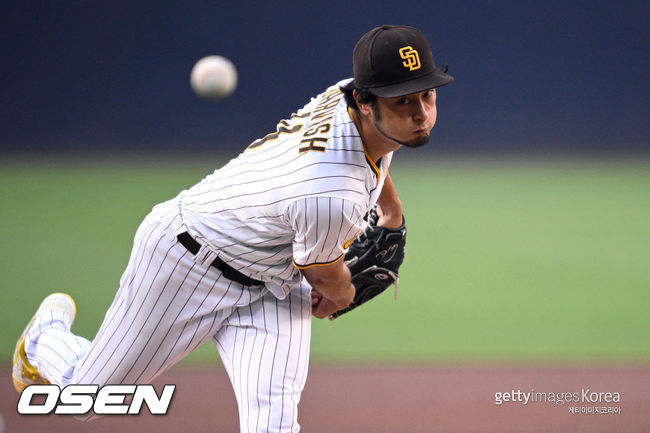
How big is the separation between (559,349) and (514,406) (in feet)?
2.77

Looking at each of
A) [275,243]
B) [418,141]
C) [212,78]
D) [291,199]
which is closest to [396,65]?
[418,141]

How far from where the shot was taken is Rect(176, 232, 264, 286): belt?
243cm

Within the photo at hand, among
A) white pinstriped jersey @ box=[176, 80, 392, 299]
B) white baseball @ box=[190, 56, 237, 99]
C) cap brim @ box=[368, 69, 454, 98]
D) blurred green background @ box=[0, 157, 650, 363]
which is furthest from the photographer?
white baseball @ box=[190, 56, 237, 99]

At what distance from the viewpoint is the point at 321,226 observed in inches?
82.3

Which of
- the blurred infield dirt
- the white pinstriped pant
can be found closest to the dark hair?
the white pinstriped pant

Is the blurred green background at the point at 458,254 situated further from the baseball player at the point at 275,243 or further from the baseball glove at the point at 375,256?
the baseball player at the point at 275,243

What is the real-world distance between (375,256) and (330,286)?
436mm

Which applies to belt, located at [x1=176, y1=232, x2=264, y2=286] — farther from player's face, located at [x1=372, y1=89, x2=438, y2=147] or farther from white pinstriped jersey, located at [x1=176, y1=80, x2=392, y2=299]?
player's face, located at [x1=372, y1=89, x2=438, y2=147]

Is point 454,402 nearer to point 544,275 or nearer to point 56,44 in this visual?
point 544,275

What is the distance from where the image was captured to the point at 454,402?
3711 millimetres

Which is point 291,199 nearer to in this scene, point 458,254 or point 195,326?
point 195,326

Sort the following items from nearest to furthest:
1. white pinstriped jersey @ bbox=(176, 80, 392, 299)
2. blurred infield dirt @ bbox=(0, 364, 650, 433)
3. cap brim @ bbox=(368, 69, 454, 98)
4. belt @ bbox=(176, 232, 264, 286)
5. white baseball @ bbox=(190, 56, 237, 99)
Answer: cap brim @ bbox=(368, 69, 454, 98), white pinstriped jersey @ bbox=(176, 80, 392, 299), belt @ bbox=(176, 232, 264, 286), blurred infield dirt @ bbox=(0, 364, 650, 433), white baseball @ bbox=(190, 56, 237, 99)

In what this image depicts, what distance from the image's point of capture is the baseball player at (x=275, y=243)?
6.79 feet

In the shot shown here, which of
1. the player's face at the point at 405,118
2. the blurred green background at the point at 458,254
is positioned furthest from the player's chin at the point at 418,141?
the blurred green background at the point at 458,254
